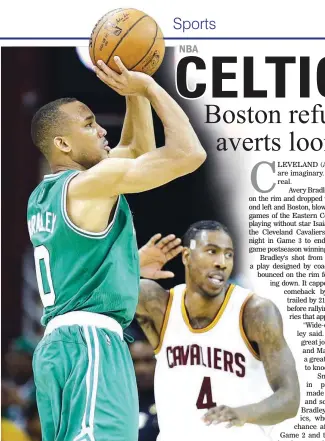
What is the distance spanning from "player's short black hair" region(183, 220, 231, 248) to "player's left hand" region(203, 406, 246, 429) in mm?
917

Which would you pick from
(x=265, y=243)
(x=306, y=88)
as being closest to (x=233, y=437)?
(x=265, y=243)

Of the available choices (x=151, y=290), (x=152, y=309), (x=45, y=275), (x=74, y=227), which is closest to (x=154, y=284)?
(x=151, y=290)

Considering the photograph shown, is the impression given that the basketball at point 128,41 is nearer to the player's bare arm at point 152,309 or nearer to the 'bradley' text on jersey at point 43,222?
the 'bradley' text on jersey at point 43,222

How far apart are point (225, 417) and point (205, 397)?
15cm

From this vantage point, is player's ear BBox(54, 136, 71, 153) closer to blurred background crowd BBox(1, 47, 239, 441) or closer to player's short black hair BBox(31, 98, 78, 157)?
player's short black hair BBox(31, 98, 78, 157)

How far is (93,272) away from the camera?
3928mm

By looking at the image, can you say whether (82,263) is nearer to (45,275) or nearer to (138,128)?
(45,275)

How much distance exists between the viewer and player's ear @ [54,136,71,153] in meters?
4.17

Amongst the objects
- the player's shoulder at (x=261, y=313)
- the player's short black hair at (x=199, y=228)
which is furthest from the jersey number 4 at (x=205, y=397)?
the player's short black hair at (x=199, y=228)

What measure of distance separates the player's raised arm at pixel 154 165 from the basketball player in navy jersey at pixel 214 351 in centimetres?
116

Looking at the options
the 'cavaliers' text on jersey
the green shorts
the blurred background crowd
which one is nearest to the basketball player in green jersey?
the green shorts

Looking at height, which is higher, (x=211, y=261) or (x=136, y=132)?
(x=136, y=132)

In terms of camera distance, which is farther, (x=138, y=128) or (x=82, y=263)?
(x=138, y=128)

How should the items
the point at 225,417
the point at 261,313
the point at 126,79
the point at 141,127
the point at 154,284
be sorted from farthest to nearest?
the point at 154,284 < the point at 261,313 < the point at 225,417 < the point at 141,127 < the point at 126,79
